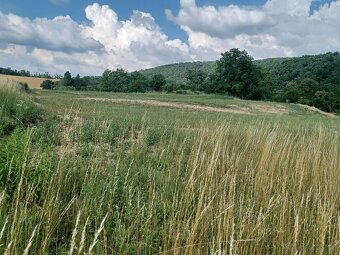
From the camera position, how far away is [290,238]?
3.18 metres

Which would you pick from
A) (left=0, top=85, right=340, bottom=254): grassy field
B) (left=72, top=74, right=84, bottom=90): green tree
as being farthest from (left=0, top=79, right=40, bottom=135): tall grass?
(left=72, top=74, right=84, bottom=90): green tree

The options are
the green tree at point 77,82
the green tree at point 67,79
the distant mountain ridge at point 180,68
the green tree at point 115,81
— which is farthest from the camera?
the distant mountain ridge at point 180,68

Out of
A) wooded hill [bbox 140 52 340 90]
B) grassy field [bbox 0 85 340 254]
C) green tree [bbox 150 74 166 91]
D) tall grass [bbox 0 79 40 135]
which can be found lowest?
grassy field [bbox 0 85 340 254]

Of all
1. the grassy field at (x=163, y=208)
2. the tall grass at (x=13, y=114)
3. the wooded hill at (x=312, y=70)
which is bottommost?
the grassy field at (x=163, y=208)

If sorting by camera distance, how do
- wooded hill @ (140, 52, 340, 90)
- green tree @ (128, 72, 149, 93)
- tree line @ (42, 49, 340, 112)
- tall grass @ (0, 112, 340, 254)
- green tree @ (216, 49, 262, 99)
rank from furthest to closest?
1. wooded hill @ (140, 52, 340, 90)
2. green tree @ (128, 72, 149, 93)
3. tree line @ (42, 49, 340, 112)
4. green tree @ (216, 49, 262, 99)
5. tall grass @ (0, 112, 340, 254)

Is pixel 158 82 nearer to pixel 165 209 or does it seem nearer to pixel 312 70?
pixel 312 70

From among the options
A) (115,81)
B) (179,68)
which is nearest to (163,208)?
(115,81)

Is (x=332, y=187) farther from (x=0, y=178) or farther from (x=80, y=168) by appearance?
(x=0, y=178)

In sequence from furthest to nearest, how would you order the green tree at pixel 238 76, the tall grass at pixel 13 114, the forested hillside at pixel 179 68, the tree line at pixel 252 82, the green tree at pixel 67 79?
the forested hillside at pixel 179 68
the green tree at pixel 67 79
the tree line at pixel 252 82
the green tree at pixel 238 76
the tall grass at pixel 13 114

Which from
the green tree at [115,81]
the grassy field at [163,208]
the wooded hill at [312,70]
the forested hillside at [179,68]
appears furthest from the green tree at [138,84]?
the grassy field at [163,208]

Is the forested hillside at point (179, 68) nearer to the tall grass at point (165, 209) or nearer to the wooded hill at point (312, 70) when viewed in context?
the wooded hill at point (312, 70)

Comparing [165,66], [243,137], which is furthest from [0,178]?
[165,66]

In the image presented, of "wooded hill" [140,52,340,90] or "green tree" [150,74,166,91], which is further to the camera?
"wooded hill" [140,52,340,90]

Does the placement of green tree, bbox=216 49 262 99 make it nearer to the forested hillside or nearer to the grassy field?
the grassy field
